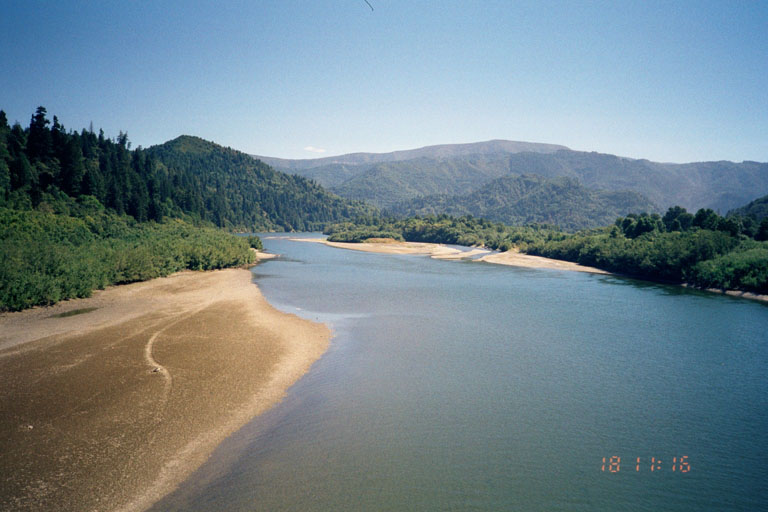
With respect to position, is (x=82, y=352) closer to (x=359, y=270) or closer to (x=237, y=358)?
(x=237, y=358)

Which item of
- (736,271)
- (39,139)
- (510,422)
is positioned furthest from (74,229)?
(736,271)

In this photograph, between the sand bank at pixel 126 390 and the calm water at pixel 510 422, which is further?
the calm water at pixel 510 422

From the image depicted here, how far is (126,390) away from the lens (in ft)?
56.1

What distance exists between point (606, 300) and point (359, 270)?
115ft

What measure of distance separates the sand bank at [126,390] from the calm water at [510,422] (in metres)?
1.28

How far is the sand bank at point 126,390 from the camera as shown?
11.7 m
